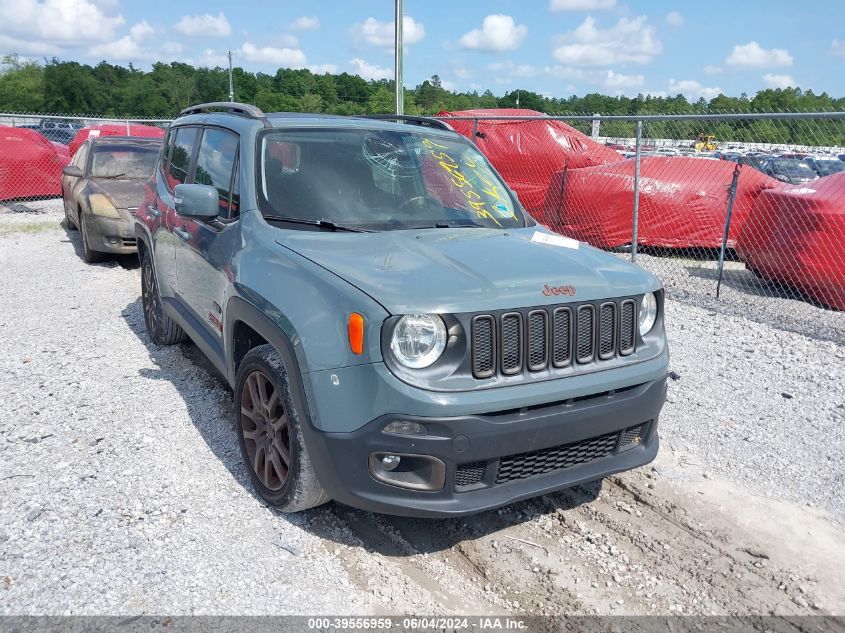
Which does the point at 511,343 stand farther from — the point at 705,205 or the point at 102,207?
the point at 705,205

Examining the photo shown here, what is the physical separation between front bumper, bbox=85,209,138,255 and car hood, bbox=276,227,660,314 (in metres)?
6.56

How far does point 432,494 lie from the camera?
9.31 ft

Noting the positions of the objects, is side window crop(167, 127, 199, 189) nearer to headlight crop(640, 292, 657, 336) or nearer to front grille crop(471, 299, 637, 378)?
front grille crop(471, 299, 637, 378)

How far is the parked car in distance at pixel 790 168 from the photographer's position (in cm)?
1478

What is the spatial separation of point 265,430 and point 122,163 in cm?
836

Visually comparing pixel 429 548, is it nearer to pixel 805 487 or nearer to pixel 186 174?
pixel 805 487

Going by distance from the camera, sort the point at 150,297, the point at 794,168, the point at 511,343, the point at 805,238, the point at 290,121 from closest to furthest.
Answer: the point at 511,343 → the point at 290,121 → the point at 150,297 → the point at 805,238 → the point at 794,168

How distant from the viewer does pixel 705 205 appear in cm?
1044

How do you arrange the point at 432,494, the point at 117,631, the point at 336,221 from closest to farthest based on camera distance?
the point at 117,631
the point at 432,494
the point at 336,221

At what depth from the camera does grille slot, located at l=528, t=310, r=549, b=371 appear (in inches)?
114

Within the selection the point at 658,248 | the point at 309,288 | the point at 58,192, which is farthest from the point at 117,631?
the point at 58,192

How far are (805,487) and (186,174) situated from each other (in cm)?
439

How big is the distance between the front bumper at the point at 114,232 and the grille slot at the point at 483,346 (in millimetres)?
7635

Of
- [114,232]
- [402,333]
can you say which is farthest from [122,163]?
[402,333]
